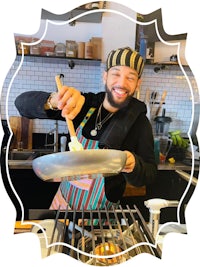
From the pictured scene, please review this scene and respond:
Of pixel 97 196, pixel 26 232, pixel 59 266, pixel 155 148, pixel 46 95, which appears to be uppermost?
pixel 46 95

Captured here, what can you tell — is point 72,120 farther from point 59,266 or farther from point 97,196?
point 59,266

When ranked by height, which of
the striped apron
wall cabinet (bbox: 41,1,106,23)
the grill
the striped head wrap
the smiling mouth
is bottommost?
the grill

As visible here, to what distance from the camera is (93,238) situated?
0.84m

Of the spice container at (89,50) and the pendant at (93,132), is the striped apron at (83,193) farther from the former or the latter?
the spice container at (89,50)

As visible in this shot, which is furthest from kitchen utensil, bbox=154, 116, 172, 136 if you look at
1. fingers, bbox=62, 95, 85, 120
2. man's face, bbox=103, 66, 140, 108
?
fingers, bbox=62, 95, 85, 120

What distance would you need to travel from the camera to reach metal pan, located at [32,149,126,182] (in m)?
0.76

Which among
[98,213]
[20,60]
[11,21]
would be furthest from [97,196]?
[11,21]

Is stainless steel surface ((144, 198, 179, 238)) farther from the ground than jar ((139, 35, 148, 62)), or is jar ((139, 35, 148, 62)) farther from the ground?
jar ((139, 35, 148, 62))

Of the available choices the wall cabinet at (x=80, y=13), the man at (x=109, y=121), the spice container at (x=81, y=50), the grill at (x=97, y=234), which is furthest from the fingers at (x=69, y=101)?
the grill at (x=97, y=234)

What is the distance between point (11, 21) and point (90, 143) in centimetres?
42

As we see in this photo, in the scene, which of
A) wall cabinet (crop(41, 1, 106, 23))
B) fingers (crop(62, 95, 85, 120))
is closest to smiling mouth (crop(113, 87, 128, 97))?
fingers (crop(62, 95, 85, 120))

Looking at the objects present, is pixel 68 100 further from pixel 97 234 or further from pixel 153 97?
pixel 97 234

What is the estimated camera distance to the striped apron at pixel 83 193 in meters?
A: 0.81

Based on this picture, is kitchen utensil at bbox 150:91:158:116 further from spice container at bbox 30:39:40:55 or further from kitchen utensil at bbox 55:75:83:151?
spice container at bbox 30:39:40:55
